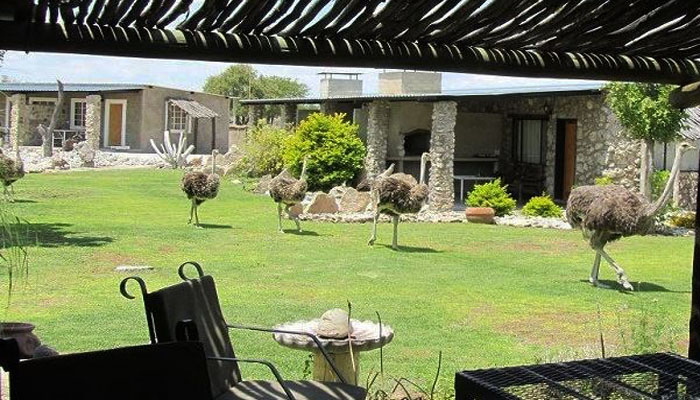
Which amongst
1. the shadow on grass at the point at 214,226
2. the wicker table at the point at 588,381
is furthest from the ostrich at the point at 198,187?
the wicker table at the point at 588,381

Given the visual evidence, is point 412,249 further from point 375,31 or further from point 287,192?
point 375,31

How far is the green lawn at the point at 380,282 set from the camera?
26.8 ft

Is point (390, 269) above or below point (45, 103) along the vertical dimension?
below

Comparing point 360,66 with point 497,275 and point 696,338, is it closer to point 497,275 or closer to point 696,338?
point 696,338

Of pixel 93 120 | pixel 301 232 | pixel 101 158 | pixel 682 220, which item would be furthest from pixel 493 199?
pixel 93 120

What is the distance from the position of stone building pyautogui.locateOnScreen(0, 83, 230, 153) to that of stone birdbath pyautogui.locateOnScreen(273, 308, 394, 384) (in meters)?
31.9

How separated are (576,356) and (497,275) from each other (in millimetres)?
5962

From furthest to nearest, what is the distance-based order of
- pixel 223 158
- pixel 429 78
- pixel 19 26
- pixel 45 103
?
pixel 45 103 → pixel 223 158 → pixel 429 78 → pixel 19 26

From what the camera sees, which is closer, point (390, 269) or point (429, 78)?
point (390, 269)

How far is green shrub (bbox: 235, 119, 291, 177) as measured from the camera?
26734 millimetres

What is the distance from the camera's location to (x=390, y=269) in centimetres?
1272

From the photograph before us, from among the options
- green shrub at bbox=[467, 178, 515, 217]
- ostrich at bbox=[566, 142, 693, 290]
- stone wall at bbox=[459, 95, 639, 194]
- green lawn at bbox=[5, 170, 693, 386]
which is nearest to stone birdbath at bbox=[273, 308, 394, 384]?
green lawn at bbox=[5, 170, 693, 386]

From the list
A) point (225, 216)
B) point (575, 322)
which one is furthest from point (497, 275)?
point (225, 216)

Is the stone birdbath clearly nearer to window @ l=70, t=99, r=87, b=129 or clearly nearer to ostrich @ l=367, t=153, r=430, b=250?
ostrich @ l=367, t=153, r=430, b=250
